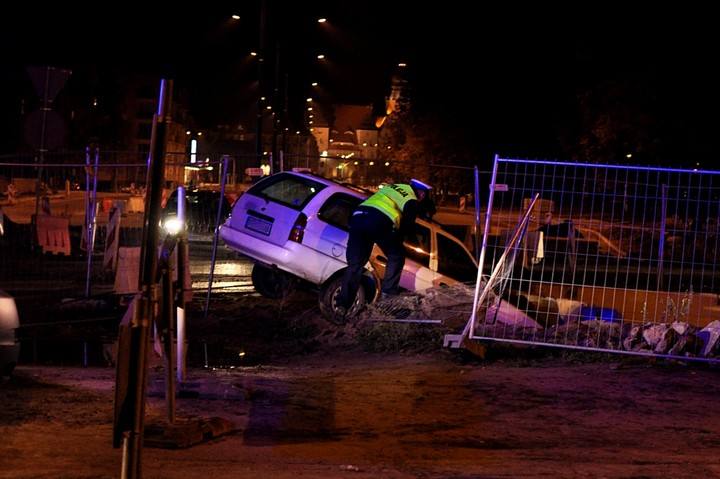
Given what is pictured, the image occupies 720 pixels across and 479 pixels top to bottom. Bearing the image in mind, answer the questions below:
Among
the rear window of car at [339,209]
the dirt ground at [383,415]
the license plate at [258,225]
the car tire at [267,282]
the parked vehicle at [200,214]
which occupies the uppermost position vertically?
the rear window of car at [339,209]

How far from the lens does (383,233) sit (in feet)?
38.8

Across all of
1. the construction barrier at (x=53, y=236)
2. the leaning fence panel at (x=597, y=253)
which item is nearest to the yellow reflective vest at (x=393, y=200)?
the leaning fence panel at (x=597, y=253)

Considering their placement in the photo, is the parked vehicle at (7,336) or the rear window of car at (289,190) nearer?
the parked vehicle at (7,336)

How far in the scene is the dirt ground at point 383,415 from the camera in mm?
6406

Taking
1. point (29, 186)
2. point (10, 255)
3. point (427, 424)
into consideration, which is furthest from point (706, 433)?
point (29, 186)

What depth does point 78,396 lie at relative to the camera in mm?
8039

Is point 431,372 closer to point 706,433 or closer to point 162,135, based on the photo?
point 706,433

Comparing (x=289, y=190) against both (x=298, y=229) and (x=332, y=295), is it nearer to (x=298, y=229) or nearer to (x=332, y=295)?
(x=298, y=229)

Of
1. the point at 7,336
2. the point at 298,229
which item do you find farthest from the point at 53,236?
the point at 7,336

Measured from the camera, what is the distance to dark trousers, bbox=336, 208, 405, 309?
38.8 ft

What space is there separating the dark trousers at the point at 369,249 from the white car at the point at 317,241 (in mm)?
338

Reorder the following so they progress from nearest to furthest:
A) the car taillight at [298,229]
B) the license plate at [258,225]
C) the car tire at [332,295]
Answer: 1. the car tire at [332,295]
2. the car taillight at [298,229]
3. the license plate at [258,225]

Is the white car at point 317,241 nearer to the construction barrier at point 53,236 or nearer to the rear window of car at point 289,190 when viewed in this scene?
the rear window of car at point 289,190

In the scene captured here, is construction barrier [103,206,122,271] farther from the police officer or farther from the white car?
the police officer
